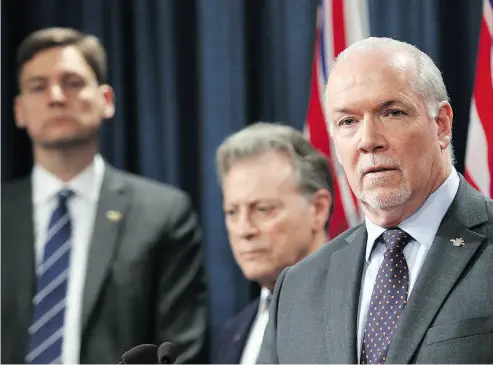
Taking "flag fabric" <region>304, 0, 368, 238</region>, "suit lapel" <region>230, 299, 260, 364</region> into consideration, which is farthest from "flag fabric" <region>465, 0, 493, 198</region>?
"suit lapel" <region>230, 299, 260, 364</region>

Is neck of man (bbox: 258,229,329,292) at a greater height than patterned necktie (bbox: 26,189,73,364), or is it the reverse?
neck of man (bbox: 258,229,329,292)

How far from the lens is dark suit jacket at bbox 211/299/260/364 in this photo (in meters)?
2.86

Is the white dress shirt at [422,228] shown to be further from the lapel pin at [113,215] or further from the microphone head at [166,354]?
the lapel pin at [113,215]

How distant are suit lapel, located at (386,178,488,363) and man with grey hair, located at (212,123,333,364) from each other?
85 centimetres

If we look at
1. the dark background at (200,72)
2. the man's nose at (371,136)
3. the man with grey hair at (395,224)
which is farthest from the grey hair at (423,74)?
the dark background at (200,72)

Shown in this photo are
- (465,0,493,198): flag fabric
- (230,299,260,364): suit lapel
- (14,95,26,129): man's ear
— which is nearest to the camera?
(465,0,493,198): flag fabric

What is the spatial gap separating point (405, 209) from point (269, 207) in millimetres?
858

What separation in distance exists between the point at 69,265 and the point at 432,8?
1.47 metres

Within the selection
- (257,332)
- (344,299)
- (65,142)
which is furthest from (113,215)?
(344,299)

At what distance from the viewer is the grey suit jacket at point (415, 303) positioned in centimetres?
180

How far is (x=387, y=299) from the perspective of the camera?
6.40 feet

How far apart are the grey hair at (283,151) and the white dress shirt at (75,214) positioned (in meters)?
0.48

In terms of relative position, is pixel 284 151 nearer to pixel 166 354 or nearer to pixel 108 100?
pixel 108 100

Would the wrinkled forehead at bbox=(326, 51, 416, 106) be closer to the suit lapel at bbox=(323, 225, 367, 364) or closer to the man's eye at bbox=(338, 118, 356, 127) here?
the man's eye at bbox=(338, 118, 356, 127)
